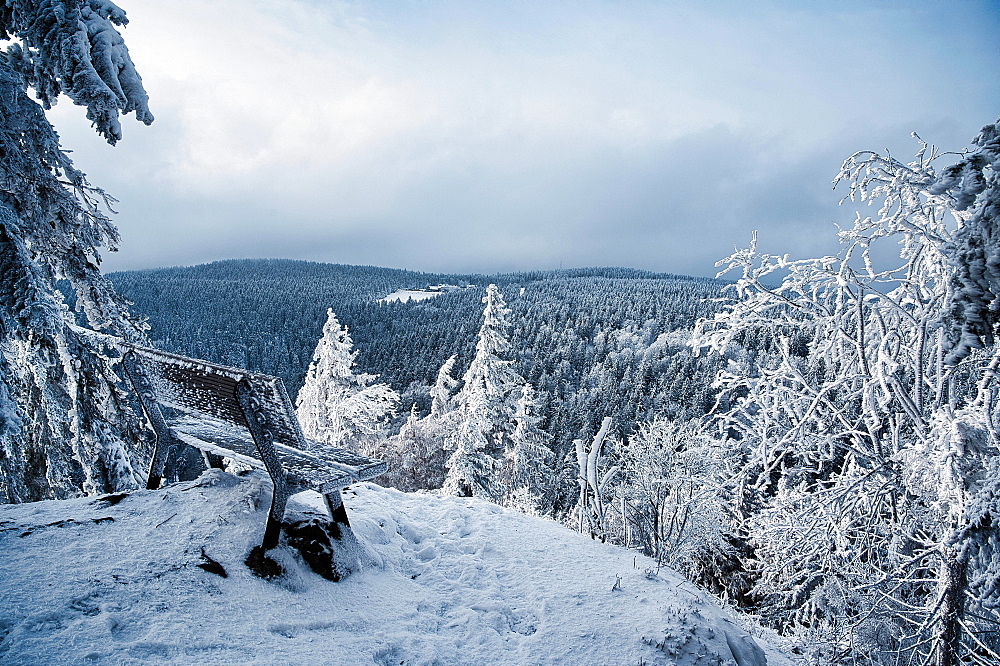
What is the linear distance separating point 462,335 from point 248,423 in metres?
86.6

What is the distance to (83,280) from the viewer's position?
5082 mm

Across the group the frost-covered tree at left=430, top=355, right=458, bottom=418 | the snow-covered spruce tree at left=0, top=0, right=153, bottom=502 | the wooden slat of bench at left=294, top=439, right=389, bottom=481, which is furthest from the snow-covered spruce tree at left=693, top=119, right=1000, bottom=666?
the frost-covered tree at left=430, top=355, right=458, bottom=418

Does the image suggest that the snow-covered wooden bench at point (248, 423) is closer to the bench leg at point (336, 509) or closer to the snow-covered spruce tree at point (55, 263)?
the bench leg at point (336, 509)

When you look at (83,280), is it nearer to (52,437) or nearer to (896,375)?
(52,437)

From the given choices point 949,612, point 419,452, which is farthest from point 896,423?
point 419,452

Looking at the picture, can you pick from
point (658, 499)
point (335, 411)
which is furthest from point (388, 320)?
point (658, 499)

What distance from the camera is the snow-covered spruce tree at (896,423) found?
3.54 metres

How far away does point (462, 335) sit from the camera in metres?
89.8

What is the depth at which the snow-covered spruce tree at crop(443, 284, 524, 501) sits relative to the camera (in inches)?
704

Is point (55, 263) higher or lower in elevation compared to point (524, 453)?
higher

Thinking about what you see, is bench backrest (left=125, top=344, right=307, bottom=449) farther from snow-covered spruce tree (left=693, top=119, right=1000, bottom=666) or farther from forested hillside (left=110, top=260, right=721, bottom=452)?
forested hillside (left=110, top=260, right=721, bottom=452)

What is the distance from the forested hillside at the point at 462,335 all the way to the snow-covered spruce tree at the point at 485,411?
60.5 feet

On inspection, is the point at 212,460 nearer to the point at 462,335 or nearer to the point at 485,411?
the point at 485,411

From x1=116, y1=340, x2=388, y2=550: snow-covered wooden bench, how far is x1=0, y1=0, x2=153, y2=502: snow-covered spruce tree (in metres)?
0.97
